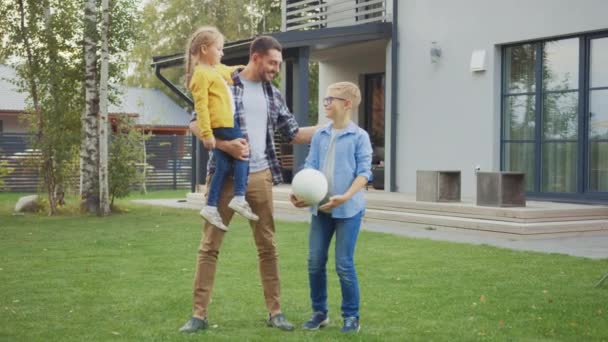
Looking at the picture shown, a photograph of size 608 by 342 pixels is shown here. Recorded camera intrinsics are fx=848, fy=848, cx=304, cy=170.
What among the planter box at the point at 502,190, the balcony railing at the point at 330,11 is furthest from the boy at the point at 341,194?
the balcony railing at the point at 330,11

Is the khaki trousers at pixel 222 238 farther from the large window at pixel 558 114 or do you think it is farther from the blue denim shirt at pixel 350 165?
the large window at pixel 558 114

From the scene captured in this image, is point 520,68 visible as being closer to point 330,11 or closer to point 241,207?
point 330,11

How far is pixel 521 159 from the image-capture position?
1412 cm

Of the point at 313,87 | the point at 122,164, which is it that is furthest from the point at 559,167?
the point at 313,87

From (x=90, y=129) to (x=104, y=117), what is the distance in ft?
1.83

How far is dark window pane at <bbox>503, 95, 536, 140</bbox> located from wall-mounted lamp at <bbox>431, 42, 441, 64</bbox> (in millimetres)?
1708

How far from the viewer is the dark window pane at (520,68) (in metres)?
13.9

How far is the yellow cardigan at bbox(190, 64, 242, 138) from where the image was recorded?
5.08 m

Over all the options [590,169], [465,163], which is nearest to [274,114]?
[590,169]

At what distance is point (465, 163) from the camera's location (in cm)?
1494

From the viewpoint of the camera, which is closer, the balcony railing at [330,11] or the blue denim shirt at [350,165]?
the blue denim shirt at [350,165]

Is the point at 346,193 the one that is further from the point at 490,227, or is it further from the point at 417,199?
the point at 417,199

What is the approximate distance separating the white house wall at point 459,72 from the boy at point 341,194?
839 centimetres

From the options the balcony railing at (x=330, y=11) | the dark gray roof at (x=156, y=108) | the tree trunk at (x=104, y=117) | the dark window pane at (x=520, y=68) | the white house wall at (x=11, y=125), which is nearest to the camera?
the dark window pane at (x=520, y=68)
